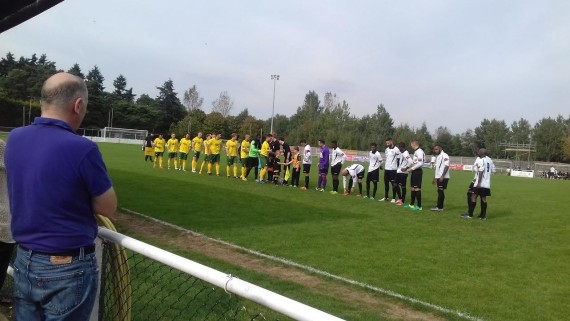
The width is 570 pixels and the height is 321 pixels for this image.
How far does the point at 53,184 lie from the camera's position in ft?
7.09

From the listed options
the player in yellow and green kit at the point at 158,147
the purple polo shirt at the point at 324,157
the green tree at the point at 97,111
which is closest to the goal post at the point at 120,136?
the green tree at the point at 97,111

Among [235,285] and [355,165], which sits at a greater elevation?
[355,165]

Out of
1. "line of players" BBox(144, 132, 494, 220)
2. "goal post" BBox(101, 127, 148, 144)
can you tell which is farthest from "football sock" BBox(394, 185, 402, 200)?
"goal post" BBox(101, 127, 148, 144)

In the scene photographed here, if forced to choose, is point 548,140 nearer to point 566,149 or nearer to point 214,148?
point 566,149

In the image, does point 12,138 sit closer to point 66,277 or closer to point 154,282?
point 66,277

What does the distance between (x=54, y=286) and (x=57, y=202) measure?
0.41 metres

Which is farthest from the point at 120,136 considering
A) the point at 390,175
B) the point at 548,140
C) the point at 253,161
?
the point at 548,140

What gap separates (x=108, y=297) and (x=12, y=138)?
141cm

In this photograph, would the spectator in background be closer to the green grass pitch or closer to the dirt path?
the green grass pitch

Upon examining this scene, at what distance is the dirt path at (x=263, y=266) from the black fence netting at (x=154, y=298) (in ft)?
3.22

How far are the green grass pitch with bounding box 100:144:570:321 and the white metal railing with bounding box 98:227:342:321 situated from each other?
2766 millimetres

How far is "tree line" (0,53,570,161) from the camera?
74.3m

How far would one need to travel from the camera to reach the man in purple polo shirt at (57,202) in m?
2.16

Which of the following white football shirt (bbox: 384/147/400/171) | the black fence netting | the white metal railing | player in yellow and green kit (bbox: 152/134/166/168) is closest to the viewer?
the white metal railing
